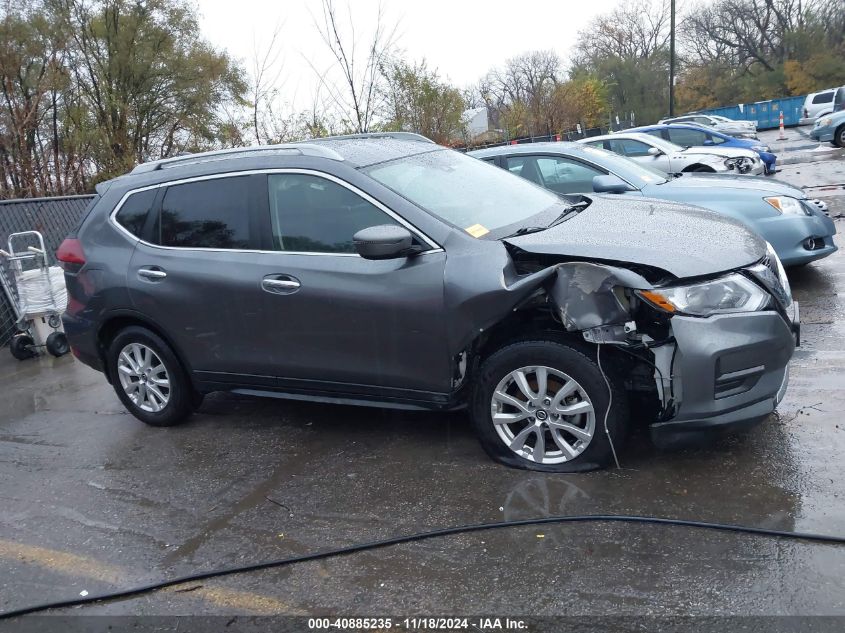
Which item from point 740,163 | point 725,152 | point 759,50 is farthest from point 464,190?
point 759,50

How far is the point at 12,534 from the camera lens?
166 inches

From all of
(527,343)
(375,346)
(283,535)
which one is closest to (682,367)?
(527,343)

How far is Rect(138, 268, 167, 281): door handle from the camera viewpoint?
5.06 metres

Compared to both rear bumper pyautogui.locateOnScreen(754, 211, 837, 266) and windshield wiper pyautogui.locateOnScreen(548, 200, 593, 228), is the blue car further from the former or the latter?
windshield wiper pyautogui.locateOnScreen(548, 200, 593, 228)

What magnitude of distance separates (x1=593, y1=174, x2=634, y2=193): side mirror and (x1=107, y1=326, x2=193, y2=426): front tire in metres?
3.95

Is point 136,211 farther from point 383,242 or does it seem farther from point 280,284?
point 383,242

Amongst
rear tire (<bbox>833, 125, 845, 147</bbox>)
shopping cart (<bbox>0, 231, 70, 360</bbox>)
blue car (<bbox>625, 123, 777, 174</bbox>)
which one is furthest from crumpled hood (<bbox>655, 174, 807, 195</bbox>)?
rear tire (<bbox>833, 125, 845, 147</bbox>)

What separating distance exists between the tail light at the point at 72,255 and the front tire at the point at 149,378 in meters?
0.60

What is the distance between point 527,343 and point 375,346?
2.98ft

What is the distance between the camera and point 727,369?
3.60 metres

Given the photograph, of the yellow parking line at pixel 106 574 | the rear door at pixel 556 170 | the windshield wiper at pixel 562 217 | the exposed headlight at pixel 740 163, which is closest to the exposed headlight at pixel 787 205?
the rear door at pixel 556 170

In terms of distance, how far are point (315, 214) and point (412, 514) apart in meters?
1.86

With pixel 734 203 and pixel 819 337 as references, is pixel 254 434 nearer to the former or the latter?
pixel 819 337

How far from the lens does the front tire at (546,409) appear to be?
3.81 m
